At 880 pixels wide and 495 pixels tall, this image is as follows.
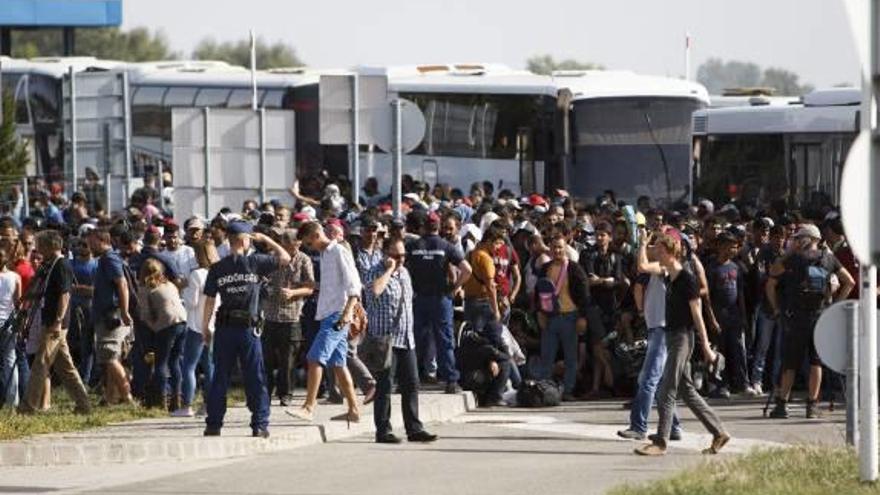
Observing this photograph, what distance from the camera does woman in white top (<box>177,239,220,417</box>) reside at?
20750mm

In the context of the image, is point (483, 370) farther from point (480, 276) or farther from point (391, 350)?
point (391, 350)

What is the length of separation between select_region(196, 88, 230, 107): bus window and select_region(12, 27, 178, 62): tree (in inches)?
4270

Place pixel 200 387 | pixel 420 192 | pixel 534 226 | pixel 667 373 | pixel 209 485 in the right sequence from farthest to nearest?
pixel 420 192 → pixel 534 226 → pixel 200 387 → pixel 667 373 → pixel 209 485

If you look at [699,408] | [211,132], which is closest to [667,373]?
[699,408]

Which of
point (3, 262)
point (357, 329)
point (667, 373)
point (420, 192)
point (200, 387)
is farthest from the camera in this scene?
point (420, 192)

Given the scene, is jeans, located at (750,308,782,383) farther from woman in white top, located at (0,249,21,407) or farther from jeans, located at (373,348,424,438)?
woman in white top, located at (0,249,21,407)

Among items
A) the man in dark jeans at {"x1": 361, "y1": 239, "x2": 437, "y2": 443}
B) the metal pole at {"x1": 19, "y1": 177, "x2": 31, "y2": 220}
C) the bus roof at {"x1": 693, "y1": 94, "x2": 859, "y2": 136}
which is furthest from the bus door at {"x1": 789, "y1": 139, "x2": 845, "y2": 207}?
the man in dark jeans at {"x1": 361, "y1": 239, "x2": 437, "y2": 443}

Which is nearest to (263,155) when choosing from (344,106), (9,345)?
(344,106)

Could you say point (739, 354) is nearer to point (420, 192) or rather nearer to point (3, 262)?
point (3, 262)

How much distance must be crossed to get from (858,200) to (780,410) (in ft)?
31.6

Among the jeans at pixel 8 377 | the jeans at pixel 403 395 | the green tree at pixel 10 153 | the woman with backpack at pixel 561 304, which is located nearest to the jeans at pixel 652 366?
the jeans at pixel 403 395

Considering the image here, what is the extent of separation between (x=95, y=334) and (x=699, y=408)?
6306 mm

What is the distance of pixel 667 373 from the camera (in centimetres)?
1833

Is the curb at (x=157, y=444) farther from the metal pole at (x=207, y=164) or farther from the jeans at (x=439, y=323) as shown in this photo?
the metal pole at (x=207, y=164)
